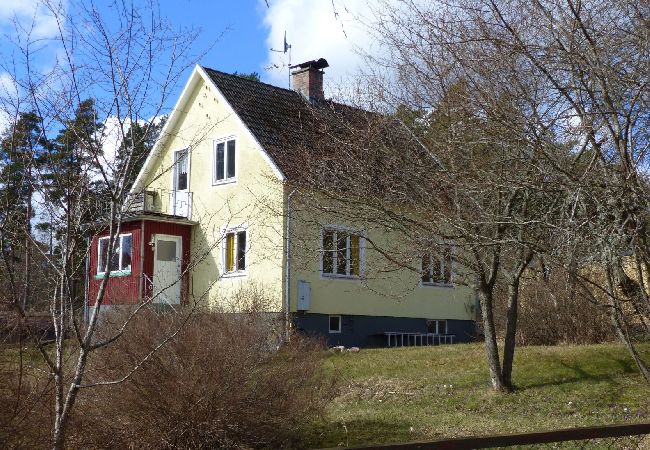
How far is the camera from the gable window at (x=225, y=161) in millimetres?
21438

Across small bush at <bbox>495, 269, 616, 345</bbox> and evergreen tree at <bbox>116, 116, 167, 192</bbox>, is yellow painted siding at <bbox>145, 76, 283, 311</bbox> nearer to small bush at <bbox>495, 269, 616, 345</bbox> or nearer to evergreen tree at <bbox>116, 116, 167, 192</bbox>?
small bush at <bbox>495, 269, 616, 345</bbox>

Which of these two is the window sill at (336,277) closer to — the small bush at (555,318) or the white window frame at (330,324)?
the white window frame at (330,324)

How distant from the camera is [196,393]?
8.48m

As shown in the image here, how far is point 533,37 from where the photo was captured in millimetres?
8203

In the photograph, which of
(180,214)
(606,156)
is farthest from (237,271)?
(606,156)

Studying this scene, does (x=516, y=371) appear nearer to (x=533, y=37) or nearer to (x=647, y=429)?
(x=533, y=37)

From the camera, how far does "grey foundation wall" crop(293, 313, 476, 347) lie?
65.8ft

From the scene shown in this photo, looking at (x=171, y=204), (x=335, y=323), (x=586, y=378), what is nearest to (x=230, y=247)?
(x=171, y=204)

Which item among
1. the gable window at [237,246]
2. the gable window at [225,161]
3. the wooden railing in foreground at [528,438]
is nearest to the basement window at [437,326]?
the gable window at [237,246]

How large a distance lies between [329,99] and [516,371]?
5436mm

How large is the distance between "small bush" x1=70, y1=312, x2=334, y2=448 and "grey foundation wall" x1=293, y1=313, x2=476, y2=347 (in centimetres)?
976

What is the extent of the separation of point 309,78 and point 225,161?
11.3ft

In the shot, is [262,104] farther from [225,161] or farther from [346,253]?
[346,253]

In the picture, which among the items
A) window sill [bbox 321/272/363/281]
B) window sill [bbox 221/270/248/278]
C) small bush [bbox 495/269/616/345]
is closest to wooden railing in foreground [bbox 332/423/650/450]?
small bush [bbox 495/269/616/345]
